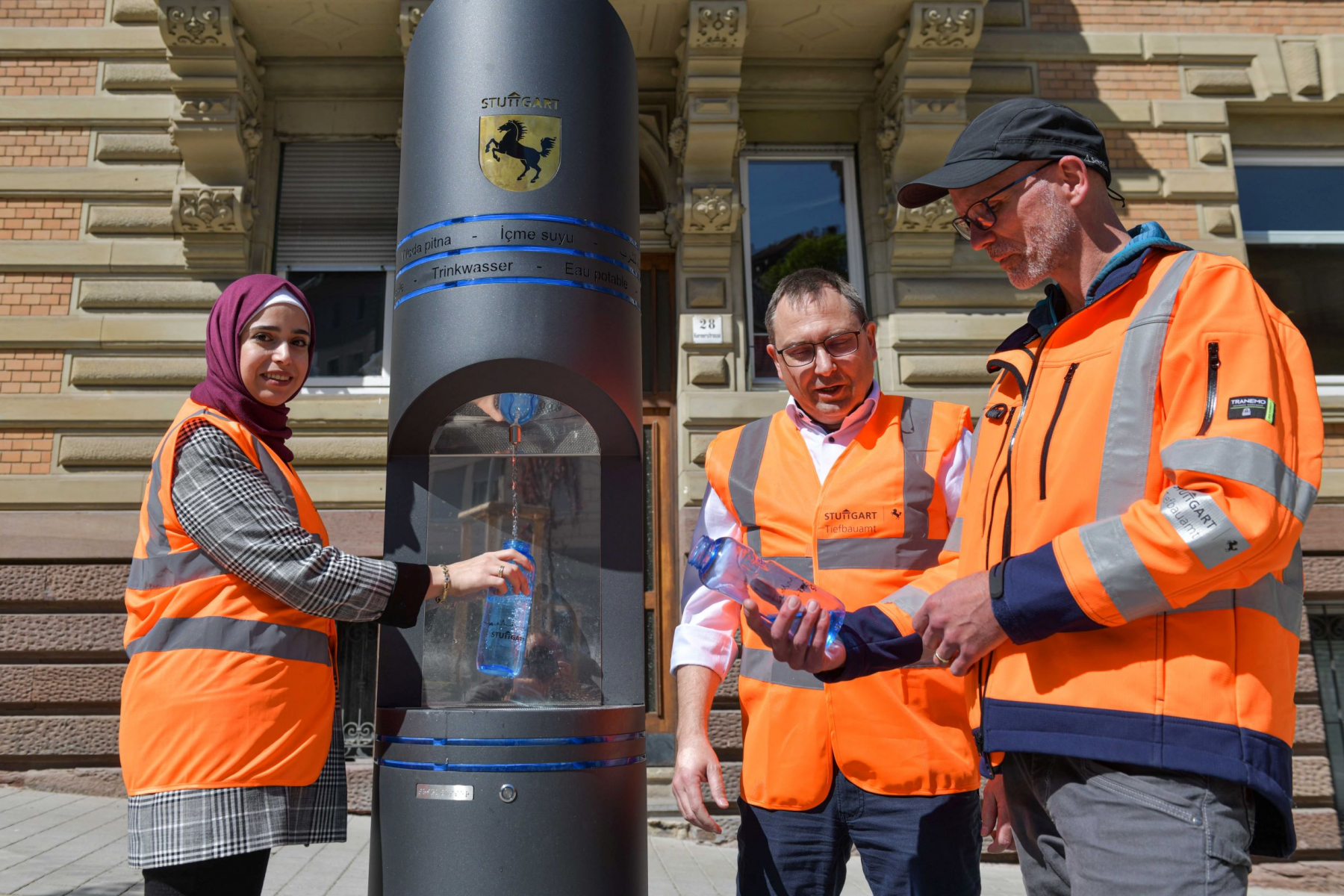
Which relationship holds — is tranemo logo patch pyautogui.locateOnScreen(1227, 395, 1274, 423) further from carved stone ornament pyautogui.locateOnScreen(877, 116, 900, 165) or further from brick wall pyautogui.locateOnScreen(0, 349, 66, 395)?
brick wall pyautogui.locateOnScreen(0, 349, 66, 395)

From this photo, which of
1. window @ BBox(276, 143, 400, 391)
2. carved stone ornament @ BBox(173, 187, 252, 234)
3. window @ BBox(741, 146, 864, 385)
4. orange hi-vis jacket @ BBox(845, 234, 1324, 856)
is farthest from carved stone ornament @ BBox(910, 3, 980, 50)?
orange hi-vis jacket @ BBox(845, 234, 1324, 856)

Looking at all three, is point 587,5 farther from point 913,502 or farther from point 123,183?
point 123,183

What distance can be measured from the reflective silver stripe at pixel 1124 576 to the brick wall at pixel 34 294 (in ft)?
22.7

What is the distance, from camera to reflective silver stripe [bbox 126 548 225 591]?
7.15 ft

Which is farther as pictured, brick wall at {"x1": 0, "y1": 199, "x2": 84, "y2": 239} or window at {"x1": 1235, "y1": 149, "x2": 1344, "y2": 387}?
window at {"x1": 1235, "y1": 149, "x2": 1344, "y2": 387}

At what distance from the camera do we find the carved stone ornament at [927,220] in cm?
658

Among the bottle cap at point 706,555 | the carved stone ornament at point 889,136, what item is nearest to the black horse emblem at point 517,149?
the bottle cap at point 706,555

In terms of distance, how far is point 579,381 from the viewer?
2.43 metres

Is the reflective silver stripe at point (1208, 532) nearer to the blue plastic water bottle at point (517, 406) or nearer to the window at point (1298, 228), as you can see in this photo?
the blue plastic water bottle at point (517, 406)

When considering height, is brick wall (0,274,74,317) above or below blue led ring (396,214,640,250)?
above

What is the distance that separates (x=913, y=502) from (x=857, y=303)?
56 centimetres

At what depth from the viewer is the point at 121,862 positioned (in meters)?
4.67

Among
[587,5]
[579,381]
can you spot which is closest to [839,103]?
[587,5]

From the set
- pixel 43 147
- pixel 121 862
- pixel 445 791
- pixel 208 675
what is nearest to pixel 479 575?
pixel 445 791
